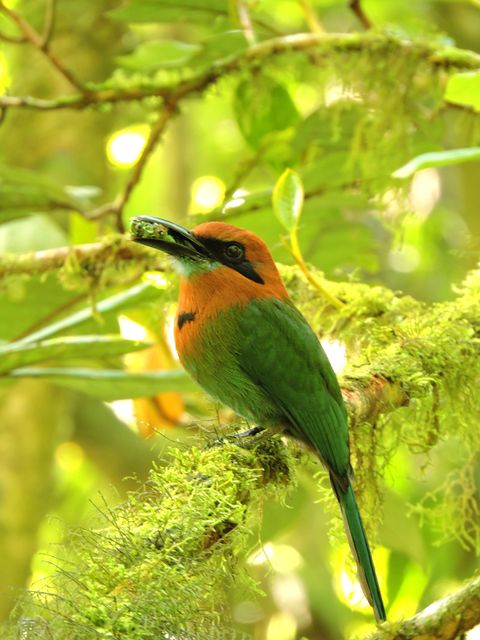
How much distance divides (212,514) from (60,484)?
4.47 metres

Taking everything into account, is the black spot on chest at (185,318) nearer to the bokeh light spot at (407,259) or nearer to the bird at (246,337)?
the bird at (246,337)

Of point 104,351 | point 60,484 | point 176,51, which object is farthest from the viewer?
point 60,484

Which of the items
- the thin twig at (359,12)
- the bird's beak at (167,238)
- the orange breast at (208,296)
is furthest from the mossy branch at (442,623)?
the thin twig at (359,12)

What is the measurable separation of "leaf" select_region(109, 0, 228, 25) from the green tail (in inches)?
76.6

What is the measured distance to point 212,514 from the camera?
61.1 inches

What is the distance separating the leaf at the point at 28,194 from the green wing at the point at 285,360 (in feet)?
3.69

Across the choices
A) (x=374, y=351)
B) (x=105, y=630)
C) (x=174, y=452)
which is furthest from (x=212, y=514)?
(x=374, y=351)

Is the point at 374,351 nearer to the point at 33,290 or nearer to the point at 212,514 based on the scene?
the point at 212,514

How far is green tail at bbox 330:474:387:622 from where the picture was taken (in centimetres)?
195

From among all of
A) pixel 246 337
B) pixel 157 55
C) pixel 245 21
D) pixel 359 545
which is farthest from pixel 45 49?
pixel 359 545

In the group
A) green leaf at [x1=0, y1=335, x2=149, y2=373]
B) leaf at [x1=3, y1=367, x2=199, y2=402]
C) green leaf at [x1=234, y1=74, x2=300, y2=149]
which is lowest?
leaf at [x1=3, y1=367, x2=199, y2=402]

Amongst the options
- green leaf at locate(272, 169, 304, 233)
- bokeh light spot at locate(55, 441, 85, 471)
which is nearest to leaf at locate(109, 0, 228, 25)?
green leaf at locate(272, 169, 304, 233)

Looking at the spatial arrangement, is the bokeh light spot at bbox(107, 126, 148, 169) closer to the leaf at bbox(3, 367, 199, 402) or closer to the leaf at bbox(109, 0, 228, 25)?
the leaf at bbox(109, 0, 228, 25)

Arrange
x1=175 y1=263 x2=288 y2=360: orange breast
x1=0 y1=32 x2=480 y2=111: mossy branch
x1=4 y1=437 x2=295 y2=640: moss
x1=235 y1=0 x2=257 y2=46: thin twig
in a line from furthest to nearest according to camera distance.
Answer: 1. x1=235 y1=0 x2=257 y2=46: thin twig
2. x1=0 y1=32 x2=480 y2=111: mossy branch
3. x1=175 y1=263 x2=288 y2=360: orange breast
4. x1=4 y1=437 x2=295 y2=640: moss
